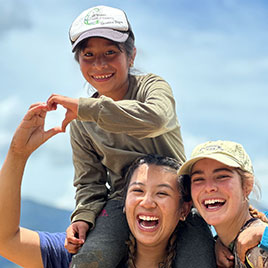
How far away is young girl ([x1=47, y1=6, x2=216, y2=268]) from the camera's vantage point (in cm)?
395

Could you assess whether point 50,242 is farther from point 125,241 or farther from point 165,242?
point 165,242

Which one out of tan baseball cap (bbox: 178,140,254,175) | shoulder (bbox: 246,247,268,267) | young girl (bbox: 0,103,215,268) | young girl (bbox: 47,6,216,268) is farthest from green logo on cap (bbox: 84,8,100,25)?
shoulder (bbox: 246,247,268,267)

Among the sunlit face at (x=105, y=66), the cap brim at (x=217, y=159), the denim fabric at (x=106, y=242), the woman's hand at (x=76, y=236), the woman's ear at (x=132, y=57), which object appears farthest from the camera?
the woman's ear at (x=132, y=57)

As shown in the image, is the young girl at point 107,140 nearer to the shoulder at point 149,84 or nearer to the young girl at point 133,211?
the shoulder at point 149,84

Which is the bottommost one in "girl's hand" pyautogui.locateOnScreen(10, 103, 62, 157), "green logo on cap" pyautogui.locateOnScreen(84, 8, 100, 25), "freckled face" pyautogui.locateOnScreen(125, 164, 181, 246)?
"freckled face" pyautogui.locateOnScreen(125, 164, 181, 246)

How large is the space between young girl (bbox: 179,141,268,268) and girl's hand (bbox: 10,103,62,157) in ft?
3.70

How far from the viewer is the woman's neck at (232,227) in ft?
12.2

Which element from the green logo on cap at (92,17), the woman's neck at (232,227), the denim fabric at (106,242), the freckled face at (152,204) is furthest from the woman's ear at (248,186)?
the green logo on cap at (92,17)

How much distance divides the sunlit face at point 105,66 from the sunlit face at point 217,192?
0.99 metres

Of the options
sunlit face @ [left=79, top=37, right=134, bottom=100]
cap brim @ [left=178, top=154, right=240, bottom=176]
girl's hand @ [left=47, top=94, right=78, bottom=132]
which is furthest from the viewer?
sunlit face @ [left=79, top=37, right=134, bottom=100]

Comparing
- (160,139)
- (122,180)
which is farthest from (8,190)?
(160,139)

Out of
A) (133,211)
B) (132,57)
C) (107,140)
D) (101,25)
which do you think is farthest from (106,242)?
(101,25)

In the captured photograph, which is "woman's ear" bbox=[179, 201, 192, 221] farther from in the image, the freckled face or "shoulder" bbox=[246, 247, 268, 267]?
"shoulder" bbox=[246, 247, 268, 267]

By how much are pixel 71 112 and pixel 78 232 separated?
1.09 metres
